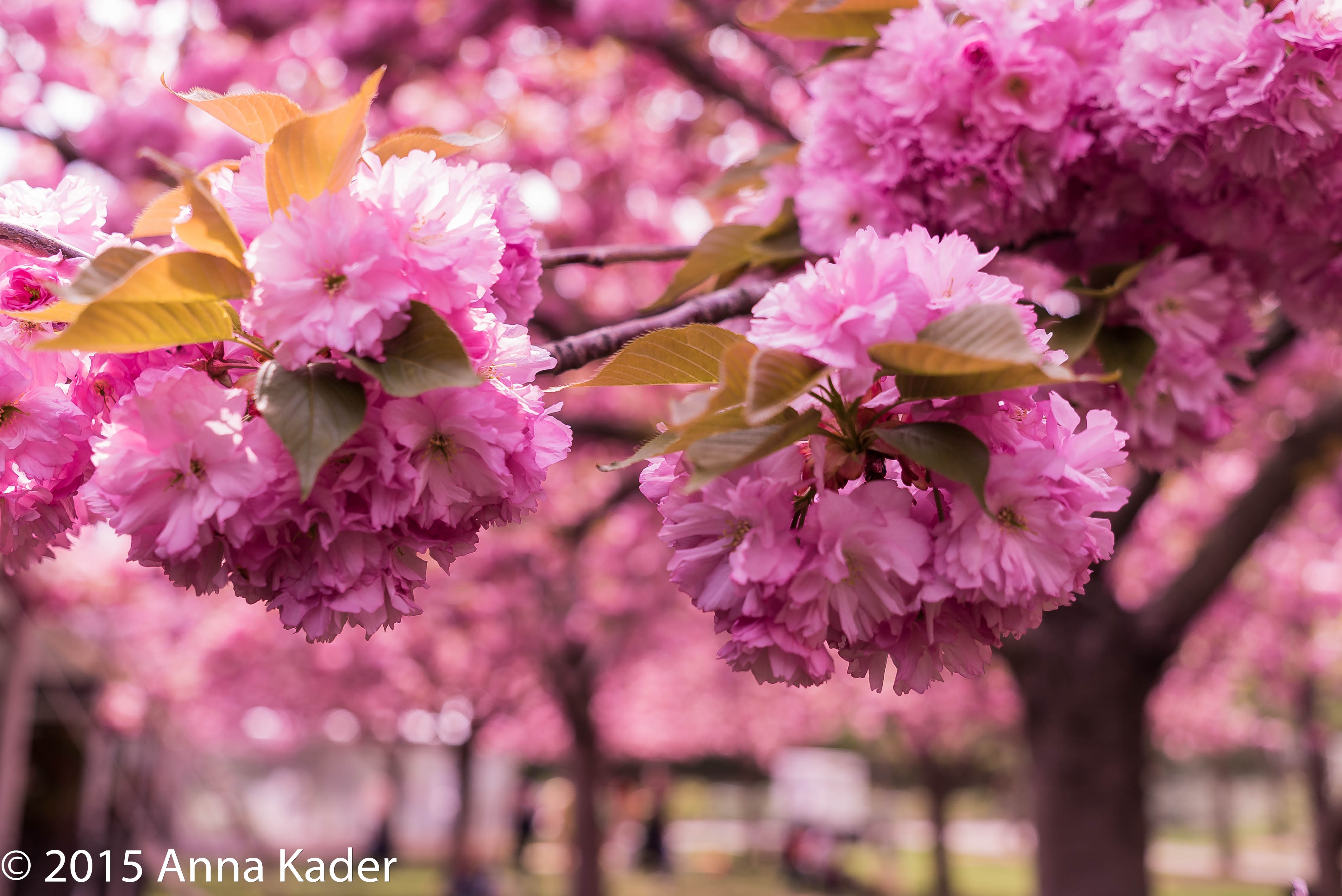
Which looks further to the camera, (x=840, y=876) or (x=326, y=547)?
(x=840, y=876)

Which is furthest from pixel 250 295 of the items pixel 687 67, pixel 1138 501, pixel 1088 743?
pixel 687 67

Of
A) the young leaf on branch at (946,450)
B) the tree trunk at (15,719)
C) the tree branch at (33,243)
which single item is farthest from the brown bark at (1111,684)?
the tree trunk at (15,719)

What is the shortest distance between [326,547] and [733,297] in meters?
0.91

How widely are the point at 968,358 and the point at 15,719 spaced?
30.7 ft

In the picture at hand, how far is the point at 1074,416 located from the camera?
99 cm

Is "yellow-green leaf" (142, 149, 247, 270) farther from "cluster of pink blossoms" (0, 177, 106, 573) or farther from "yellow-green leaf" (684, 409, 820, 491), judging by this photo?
"yellow-green leaf" (684, 409, 820, 491)

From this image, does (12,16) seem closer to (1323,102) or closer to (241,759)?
(1323,102)

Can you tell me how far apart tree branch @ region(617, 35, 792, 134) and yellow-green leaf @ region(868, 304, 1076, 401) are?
3.99 meters

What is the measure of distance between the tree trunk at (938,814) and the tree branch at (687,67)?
14.6 metres

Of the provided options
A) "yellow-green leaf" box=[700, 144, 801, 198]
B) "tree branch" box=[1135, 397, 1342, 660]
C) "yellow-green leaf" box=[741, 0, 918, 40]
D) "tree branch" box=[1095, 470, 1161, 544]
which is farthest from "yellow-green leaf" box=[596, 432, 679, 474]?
"tree branch" box=[1135, 397, 1342, 660]

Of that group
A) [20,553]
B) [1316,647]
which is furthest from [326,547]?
[1316,647]

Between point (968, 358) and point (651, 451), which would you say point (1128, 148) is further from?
point (651, 451)

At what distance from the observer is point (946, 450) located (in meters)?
→ 0.91

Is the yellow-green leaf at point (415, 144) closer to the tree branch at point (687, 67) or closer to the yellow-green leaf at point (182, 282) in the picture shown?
the yellow-green leaf at point (182, 282)
